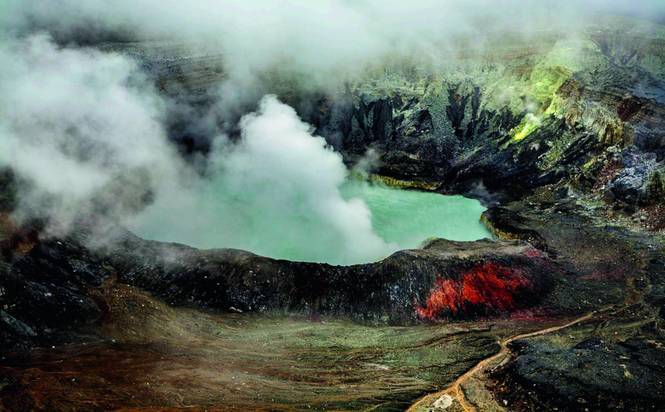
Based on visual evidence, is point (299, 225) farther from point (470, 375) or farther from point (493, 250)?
point (470, 375)

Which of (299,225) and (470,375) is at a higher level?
(299,225)

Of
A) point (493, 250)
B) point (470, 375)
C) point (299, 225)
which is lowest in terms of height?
point (470, 375)

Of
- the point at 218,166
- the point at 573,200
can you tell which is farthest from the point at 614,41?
the point at 218,166

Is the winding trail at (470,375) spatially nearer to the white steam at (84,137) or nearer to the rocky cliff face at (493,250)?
the rocky cliff face at (493,250)

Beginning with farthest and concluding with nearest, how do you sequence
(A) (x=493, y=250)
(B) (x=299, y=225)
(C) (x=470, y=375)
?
(B) (x=299, y=225) → (A) (x=493, y=250) → (C) (x=470, y=375)

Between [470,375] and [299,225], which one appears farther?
[299,225]

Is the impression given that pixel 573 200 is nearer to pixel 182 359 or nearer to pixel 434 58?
pixel 434 58

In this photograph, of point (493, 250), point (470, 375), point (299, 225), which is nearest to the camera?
point (470, 375)

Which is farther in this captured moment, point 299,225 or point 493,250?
point 299,225

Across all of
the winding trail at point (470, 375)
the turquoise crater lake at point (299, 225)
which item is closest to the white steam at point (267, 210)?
the turquoise crater lake at point (299, 225)

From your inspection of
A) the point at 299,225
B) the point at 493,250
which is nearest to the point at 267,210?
the point at 299,225

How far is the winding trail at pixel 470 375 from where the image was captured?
17.0 meters

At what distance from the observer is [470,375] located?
1931cm

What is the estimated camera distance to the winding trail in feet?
55.9
